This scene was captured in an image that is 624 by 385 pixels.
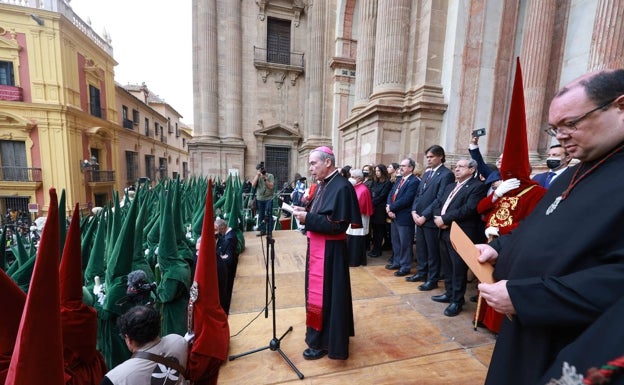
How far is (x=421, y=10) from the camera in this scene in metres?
6.36

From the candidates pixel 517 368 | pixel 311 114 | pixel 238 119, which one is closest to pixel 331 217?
pixel 517 368

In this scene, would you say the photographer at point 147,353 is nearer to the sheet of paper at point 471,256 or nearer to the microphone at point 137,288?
the microphone at point 137,288

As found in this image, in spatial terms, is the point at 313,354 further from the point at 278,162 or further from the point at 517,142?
the point at 278,162

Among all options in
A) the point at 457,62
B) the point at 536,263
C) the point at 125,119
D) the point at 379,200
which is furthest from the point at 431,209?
the point at 125,119

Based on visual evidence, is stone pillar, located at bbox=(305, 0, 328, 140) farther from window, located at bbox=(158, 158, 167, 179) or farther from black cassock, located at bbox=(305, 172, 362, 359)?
window, located at bbox=(158, 158, 167, 179)

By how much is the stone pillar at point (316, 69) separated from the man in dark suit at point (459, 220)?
1178 cm

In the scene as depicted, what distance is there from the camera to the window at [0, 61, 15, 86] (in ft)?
59.1

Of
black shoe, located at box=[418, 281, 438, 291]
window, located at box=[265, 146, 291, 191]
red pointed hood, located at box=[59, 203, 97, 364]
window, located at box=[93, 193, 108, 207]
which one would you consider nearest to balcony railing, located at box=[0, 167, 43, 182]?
window, located at box=[93, 193, 108, 207]

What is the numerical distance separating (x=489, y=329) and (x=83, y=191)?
90.1 feet

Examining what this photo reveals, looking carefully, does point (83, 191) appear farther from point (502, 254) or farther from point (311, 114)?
point (502, 254)

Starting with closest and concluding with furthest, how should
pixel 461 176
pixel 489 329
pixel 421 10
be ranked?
pixel 489 329 < pixel 461 176 < pixel 421 10

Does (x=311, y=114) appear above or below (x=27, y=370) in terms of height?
above

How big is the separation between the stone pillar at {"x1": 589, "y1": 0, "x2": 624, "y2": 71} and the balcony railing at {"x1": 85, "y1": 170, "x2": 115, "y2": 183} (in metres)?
28.0

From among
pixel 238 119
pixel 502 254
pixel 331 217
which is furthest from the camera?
pixel 238 119
